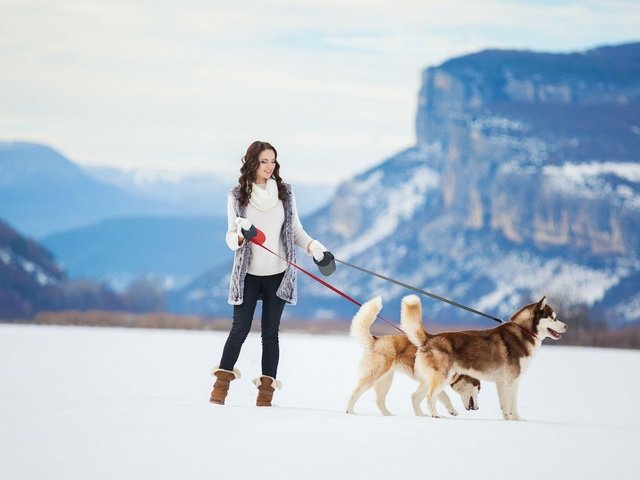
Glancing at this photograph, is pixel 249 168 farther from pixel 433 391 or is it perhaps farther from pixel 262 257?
pixel 433 391

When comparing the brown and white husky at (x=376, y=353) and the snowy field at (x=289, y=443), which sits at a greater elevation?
the brown and white husky at (x=376, y=353)

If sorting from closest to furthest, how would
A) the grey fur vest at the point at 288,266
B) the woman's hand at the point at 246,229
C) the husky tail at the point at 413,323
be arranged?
1. the husky tail at the point at 413,323
2. the woman's hand at the point at 246,229
3. the grey fur vest at the point at 288,266

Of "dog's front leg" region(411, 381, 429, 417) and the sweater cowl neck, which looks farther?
the sweater cowl neck

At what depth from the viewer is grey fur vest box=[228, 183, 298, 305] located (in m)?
8.52

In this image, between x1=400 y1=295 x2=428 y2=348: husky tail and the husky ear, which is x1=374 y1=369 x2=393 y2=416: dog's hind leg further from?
the husky ear

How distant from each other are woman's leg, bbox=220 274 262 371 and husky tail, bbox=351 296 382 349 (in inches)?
29.1

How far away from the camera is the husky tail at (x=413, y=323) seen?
830cm

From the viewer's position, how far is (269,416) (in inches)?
309

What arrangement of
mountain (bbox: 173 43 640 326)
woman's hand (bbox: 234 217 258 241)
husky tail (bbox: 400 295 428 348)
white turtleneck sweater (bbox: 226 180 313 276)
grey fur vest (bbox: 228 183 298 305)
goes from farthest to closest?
1. mountain (bbox: 173 43 640 326)
2. white turtleneck sweater (bbox: 226 180 313 276)
3. grey fur vest (bbox: 228 183 298 305)
4. woman's hand (bbox: 234 217 258 241)
5. husky tail (bbox: 400 295 428 348)

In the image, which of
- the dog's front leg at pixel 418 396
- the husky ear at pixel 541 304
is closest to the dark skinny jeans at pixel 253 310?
the dog's front leg at pixel 418 396

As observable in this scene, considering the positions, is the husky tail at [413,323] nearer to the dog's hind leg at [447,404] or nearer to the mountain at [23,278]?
the dog's hind leg at [447,404]

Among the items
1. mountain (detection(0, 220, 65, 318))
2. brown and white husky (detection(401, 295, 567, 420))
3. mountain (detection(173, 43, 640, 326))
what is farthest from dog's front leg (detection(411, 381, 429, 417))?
mountain (detection(0, 220, 65, 318))

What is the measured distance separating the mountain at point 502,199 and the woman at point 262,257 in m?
103

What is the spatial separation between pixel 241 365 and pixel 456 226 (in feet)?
405
